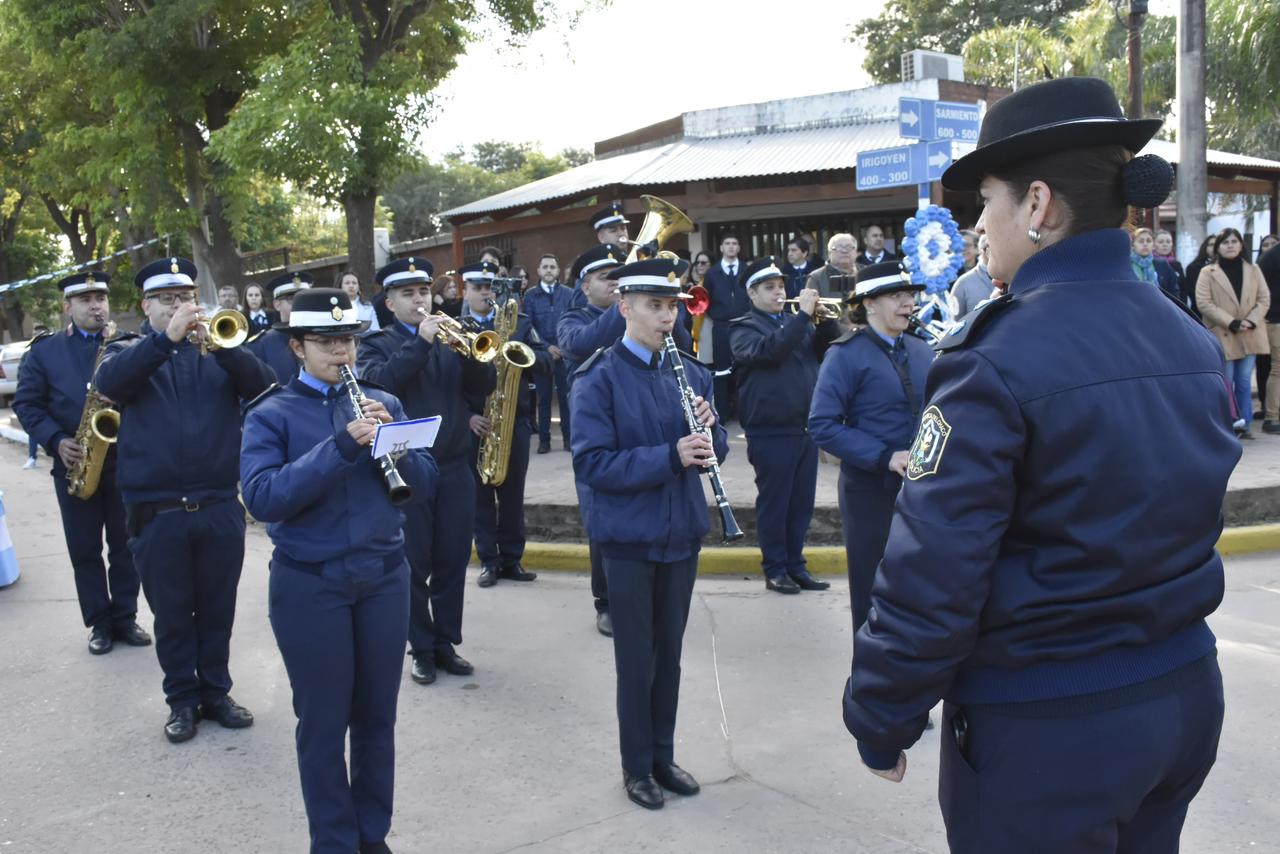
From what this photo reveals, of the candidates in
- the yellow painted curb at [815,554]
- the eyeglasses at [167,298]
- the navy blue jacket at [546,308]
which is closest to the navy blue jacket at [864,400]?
the yellow painted curb at [815,554]

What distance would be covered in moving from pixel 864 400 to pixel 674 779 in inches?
81.1

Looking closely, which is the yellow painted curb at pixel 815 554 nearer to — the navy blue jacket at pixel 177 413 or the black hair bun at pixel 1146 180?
the navy blue jacket at pixel 177 413

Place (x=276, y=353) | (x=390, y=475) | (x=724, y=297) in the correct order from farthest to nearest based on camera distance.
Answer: (x=724, y=297) < (x=276, y=353) < (x=390, y=475)

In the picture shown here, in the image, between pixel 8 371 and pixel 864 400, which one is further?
pixel 8 371

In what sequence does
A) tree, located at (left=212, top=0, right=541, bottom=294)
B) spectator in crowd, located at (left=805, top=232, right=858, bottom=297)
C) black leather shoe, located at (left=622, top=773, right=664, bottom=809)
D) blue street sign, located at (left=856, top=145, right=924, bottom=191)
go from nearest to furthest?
black leather shoe, located at (left=622, top=773, right=664, bottom=809) < spectator in crowd, located at (left=805, top=232, right=858, bottom=297) < blue street sign, located at (left=856, top=145, right=924, bottom=191) < tree, located at (left=212, top=0, right=541, bottom=294)

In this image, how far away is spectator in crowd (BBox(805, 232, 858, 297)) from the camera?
9.27m

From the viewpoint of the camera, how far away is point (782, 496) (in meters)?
7.72

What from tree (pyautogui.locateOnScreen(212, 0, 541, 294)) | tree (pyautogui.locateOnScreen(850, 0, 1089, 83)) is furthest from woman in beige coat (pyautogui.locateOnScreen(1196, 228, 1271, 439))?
tree (pyautogui.locateOnScreen(850, 0, 1089, 83))

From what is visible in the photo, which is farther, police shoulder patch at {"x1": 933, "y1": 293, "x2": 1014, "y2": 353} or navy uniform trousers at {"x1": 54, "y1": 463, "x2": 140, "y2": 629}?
navy uniform trousers at {"x1": 54, "y1": 463, "x2": 140, "y2": 629}

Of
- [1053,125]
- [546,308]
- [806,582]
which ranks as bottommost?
[806,582]

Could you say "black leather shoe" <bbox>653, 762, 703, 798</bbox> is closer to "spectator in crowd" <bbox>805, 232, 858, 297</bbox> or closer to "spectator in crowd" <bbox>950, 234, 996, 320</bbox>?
"spectator in crowd" <bbox>805, 232, 858, 297</bbox>

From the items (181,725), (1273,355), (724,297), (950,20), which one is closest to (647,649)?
(181,725)

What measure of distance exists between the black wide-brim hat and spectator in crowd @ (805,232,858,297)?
665 centimetres

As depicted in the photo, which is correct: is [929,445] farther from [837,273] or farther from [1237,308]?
[1237,308]
